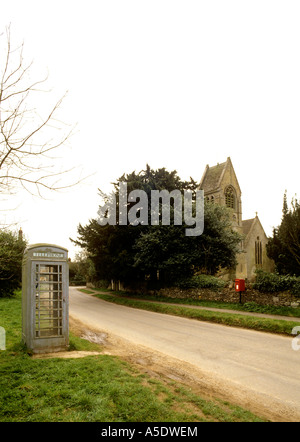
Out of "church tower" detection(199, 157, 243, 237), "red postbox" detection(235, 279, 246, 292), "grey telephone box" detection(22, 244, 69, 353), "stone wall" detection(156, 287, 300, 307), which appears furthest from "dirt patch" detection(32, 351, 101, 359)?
"church tower" detection(199, 157, 243, 237)

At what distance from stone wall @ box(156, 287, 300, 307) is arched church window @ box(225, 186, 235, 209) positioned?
1147 inches

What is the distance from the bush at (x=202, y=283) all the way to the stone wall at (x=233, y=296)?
31 centimetres

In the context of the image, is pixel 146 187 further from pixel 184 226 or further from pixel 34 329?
pixel 34 329

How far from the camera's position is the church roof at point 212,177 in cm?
5049

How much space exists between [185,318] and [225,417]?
1242 cm

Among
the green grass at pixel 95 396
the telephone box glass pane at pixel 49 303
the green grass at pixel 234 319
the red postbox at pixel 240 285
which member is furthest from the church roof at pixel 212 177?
the green grass at pixel 95 396

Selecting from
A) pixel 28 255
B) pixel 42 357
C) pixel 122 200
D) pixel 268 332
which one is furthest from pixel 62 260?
pixel 122 200

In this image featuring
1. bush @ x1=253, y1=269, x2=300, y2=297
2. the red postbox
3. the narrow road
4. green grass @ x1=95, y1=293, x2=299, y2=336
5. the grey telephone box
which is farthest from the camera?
the red postbox

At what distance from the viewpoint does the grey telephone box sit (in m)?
8.29

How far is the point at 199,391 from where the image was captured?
19.2 feet

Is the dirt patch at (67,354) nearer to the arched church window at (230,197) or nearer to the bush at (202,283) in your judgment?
the bush at (202,283)

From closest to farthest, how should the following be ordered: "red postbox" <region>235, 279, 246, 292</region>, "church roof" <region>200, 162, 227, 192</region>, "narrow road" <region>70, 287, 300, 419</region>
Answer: "narrow road" <region>70, 287, 300, 419</region>, "red postbox" <region>235, 279, 246, 292</region>, "church roof" <region>200, 162, 227, 192</region>

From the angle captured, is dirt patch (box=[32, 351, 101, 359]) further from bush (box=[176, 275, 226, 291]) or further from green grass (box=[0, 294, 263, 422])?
bush (box=[176, 275, 226, 291])

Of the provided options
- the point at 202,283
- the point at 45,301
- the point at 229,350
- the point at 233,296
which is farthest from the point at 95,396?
the point at 202,283
